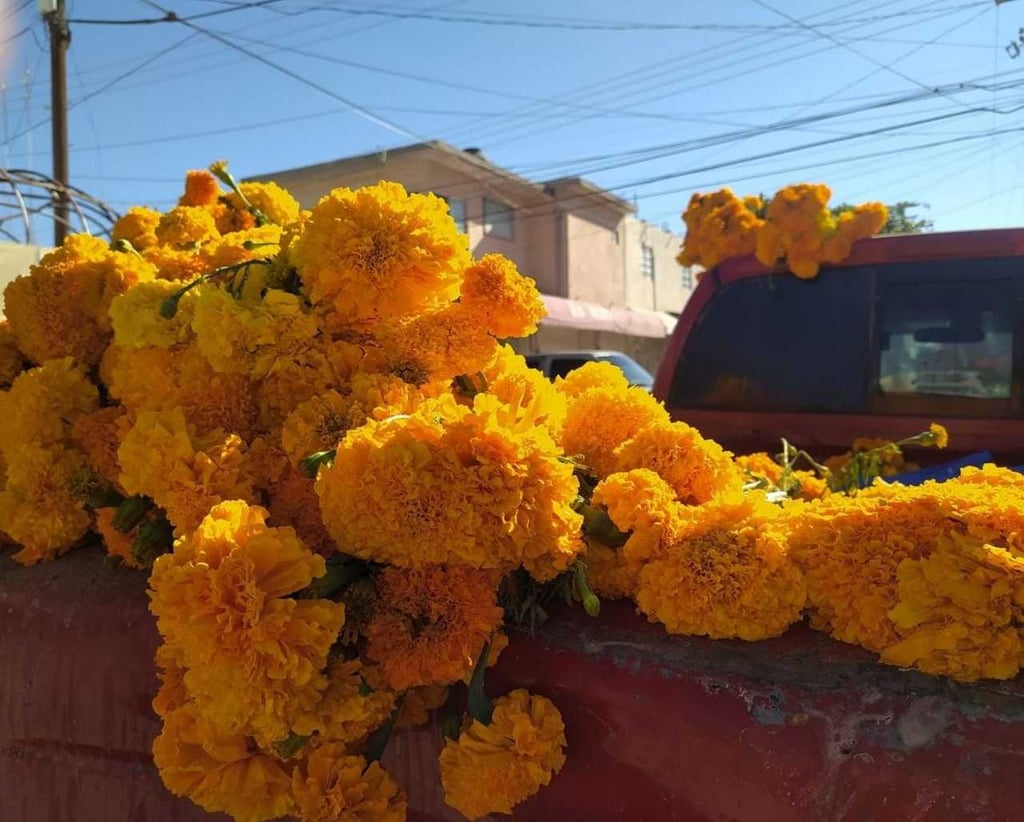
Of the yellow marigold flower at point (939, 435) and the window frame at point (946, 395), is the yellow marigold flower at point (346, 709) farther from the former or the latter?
the window frame at point (946, 395)

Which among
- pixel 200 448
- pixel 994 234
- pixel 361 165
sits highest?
pixel 361 165

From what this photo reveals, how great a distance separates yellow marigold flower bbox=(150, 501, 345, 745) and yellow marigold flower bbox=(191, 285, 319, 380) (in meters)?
0.50

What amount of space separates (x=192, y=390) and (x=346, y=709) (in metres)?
0.83

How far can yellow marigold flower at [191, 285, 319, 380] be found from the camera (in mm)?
1763

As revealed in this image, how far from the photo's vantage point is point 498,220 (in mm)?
21672

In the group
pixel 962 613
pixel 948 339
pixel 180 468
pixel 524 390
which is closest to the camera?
pixel 962 613

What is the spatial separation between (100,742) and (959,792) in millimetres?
1759

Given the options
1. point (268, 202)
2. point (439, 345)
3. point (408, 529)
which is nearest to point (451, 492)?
point (408, 529)

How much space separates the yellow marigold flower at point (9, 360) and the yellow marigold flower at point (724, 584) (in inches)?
81.7

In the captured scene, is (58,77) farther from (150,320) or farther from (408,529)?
(408,529)

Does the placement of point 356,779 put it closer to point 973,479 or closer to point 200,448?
point 200,448

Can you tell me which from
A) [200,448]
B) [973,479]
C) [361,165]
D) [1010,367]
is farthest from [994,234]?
[361,165]

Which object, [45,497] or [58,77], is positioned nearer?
[45,497]

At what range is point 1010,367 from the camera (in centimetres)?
301
